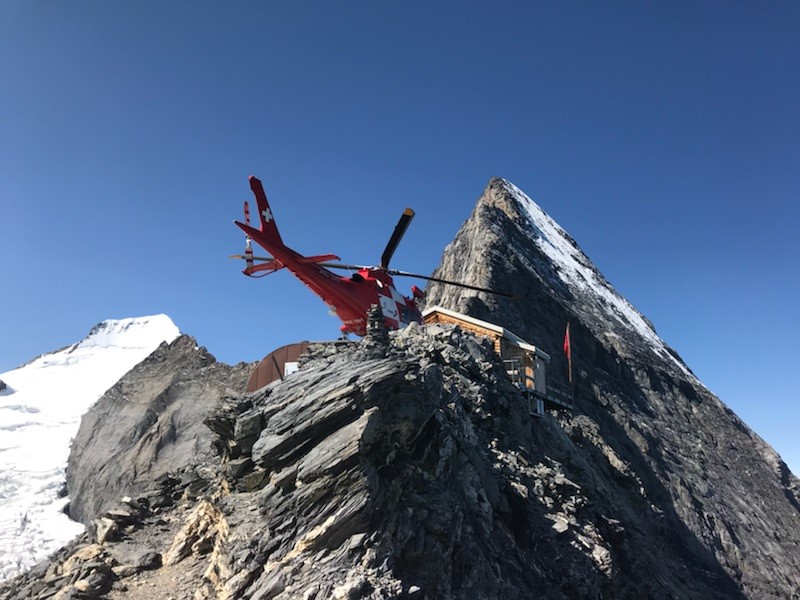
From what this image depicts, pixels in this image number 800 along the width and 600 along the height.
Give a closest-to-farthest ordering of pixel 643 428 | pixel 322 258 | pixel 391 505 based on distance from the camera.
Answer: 1. pixel 391 505
2. pixel 322 258
3. pixel 643 428

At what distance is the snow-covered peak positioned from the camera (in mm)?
68812

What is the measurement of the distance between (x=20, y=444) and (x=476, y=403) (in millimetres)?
55833

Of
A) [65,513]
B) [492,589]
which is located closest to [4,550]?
[65,513]

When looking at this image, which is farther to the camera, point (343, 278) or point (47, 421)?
point (47, 421)

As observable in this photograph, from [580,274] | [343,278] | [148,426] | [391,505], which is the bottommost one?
[391,505]

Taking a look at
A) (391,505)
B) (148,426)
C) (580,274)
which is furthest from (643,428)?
(148,426)

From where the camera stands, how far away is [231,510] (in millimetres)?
16016

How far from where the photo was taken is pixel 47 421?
201 feet

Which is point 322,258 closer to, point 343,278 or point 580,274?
point 343,278

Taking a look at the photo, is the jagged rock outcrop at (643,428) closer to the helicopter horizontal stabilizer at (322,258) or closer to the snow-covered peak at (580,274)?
the snow-covered peak at (580,274)

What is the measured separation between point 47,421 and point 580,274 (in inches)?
2628

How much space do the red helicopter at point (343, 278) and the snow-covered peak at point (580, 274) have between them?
3852cm

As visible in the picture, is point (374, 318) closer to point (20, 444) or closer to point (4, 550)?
point (4, 550)

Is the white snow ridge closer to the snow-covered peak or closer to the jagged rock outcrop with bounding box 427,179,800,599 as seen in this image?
the jagged rock outcrop with bounding box 427,179,800,599
